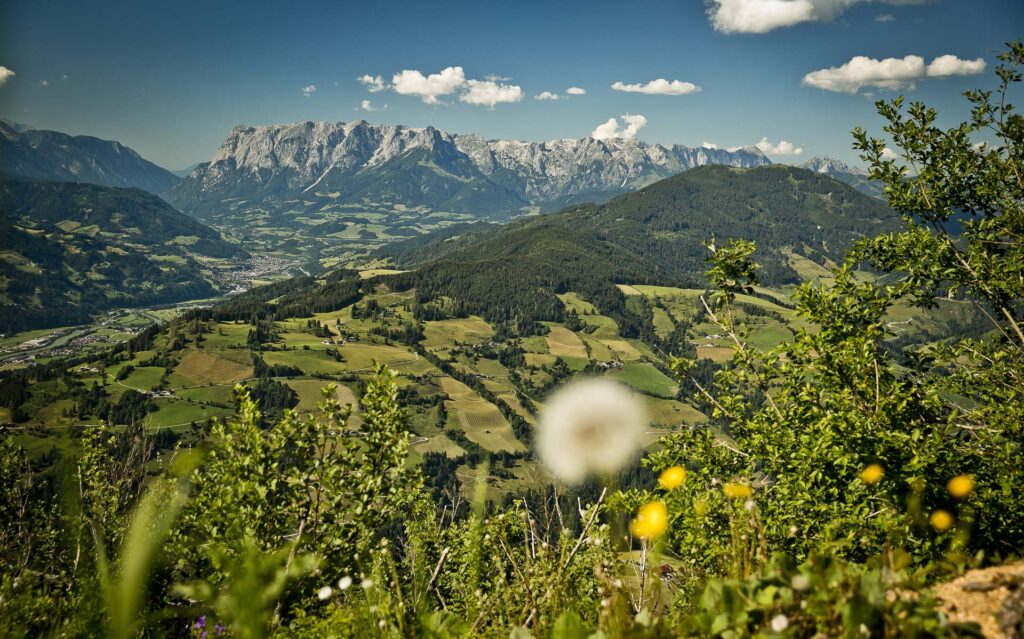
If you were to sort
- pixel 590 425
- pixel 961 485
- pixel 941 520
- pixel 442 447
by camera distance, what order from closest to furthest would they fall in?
pixel 941 520 < pixel 961 485 < pixel 590 425 < pixel 442 447

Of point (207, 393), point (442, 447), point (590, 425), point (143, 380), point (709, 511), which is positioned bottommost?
point (442, 447)

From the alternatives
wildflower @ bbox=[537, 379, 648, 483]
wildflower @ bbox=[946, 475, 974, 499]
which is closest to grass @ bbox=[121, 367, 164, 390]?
wildflower @ bbox=[537, 379, 648, 483]

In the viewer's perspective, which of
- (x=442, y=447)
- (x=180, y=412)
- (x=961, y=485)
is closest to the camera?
(x=961, y=485)

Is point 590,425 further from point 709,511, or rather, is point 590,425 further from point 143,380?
point 143,380

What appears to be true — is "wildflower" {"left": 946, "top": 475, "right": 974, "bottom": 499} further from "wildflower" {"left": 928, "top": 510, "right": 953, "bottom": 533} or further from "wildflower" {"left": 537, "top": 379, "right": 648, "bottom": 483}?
"wildflower" {"left": 537, "top": 379, "right": 648, "bottom": 483}

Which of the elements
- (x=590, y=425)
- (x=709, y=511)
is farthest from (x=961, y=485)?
(x=590, y=425)

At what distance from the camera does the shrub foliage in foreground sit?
11.6 feet

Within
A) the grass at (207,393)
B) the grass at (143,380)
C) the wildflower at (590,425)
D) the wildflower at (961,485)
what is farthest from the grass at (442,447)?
the wildflower at (961,485)

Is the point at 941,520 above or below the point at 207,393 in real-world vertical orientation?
above

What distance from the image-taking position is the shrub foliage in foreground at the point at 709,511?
353 cm

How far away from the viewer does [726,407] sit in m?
12.3

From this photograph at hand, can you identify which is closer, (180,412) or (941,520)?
(941,520)

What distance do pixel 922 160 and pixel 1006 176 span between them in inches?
76.1

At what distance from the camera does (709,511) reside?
9.15 m
